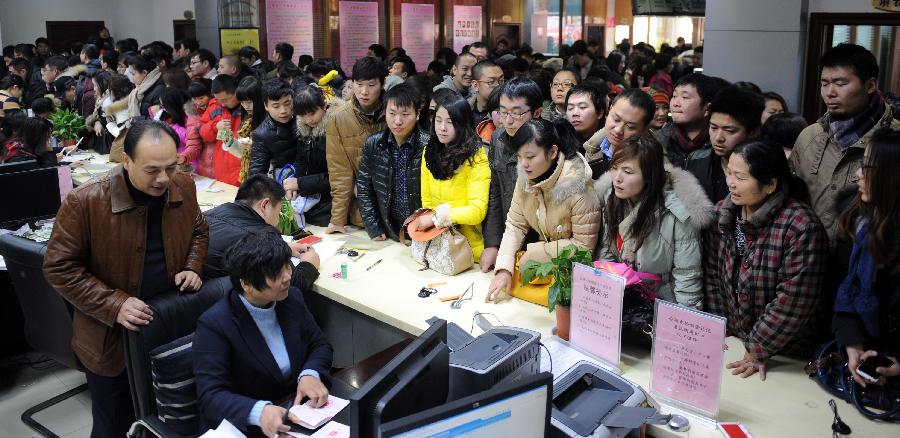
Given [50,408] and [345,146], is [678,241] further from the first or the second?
[50,408]

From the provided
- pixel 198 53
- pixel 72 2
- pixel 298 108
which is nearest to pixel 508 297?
pixel 298 108

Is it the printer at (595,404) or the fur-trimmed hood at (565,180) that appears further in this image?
the fur-trimmed hood at (565,180)

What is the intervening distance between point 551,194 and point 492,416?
1640 millimetres

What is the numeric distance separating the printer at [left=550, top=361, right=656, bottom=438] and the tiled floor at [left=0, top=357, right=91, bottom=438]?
2714mm

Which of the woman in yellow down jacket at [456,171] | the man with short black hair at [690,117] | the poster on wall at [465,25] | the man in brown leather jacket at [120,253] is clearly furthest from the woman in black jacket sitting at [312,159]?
the poster on wall at [465,25]

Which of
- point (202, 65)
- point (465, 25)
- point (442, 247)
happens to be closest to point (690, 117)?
point (442, 247)

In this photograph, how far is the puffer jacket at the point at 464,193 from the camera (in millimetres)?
3594

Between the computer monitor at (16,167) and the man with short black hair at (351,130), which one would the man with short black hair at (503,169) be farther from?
the computer monitor at (16,167)

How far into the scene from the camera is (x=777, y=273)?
2.64m

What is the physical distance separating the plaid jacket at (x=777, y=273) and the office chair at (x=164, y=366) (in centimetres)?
197

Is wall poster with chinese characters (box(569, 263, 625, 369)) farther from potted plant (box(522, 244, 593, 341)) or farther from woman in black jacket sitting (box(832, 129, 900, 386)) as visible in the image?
woman in black jacket sitting (box(832, 129, 900, 386))

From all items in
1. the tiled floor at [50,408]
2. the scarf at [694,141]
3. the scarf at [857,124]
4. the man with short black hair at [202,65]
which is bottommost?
the tiled floor at [50,408]

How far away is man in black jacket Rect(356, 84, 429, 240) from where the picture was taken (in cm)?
379

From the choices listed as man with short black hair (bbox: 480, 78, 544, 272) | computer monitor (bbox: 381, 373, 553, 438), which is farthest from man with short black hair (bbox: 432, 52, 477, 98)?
computer monitor (bbox: 381, 373, 553, 438)
